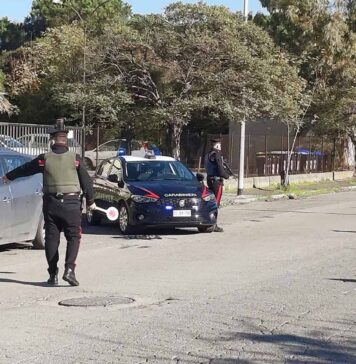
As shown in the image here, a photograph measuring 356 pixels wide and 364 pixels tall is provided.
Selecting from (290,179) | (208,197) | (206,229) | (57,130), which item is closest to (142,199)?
(208,197)

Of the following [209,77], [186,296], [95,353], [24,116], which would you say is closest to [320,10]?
[209,77]

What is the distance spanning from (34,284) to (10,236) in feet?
7.73

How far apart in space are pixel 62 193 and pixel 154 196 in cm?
530

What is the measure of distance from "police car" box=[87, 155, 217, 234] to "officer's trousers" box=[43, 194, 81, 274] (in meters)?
5.00

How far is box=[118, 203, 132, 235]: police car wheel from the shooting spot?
45.4 ft

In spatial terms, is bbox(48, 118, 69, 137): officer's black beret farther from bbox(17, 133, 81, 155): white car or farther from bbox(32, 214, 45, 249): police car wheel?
bbox(17, 133, 81, 155): white car

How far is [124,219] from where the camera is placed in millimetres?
13969

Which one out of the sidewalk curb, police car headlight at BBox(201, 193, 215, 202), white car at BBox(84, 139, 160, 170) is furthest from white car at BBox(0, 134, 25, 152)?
police car headlight at BBox(201, 193, 215, 202)

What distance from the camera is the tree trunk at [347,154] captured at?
125ft

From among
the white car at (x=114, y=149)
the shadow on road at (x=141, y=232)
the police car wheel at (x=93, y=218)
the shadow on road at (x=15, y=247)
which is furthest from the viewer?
the white car at (x=114, y=149)

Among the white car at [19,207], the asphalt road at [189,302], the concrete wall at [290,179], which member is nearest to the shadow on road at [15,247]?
the asphalt road at [189,302]

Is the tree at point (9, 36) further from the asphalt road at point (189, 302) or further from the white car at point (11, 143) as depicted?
Answer: the asphalt road at point (189, 302)

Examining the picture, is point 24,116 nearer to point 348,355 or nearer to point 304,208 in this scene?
point 304,208

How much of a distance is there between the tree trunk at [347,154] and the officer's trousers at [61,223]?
3088 centimetres
